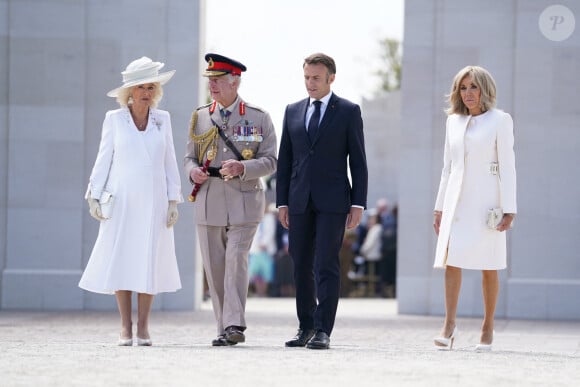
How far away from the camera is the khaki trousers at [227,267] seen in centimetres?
921

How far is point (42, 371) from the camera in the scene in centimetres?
715

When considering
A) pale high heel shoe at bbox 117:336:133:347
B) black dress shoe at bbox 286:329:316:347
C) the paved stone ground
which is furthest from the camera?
pale high heel shoe at bbox 117:336:133:347

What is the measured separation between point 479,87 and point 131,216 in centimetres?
262

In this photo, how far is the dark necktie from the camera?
357 inches

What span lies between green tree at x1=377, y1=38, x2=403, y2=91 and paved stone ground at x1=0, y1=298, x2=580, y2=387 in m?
42.4

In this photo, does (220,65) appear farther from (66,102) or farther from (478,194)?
(66,102)

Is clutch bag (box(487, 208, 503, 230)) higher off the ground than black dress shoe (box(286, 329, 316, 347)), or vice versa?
clutch bag (box(487, 208, 503, 230))

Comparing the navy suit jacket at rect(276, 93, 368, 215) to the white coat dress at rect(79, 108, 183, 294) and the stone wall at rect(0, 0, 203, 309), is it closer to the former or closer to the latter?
the white coat dress at rect(79, 108, 183, 294)

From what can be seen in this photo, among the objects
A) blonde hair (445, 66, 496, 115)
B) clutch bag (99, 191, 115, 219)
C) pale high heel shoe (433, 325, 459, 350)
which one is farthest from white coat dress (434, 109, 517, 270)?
clutch bag (99, 191, 115, 219)

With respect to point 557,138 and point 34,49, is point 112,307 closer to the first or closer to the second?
point 34,49

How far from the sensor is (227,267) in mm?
9305

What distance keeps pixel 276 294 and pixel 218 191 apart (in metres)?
12.5

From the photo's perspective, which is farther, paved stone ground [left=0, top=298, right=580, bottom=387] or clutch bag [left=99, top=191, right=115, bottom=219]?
clutch bag [left=99, top=191, right=115, bottom=219]

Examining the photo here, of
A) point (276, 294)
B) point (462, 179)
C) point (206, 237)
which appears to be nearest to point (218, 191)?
point (206, 237)
